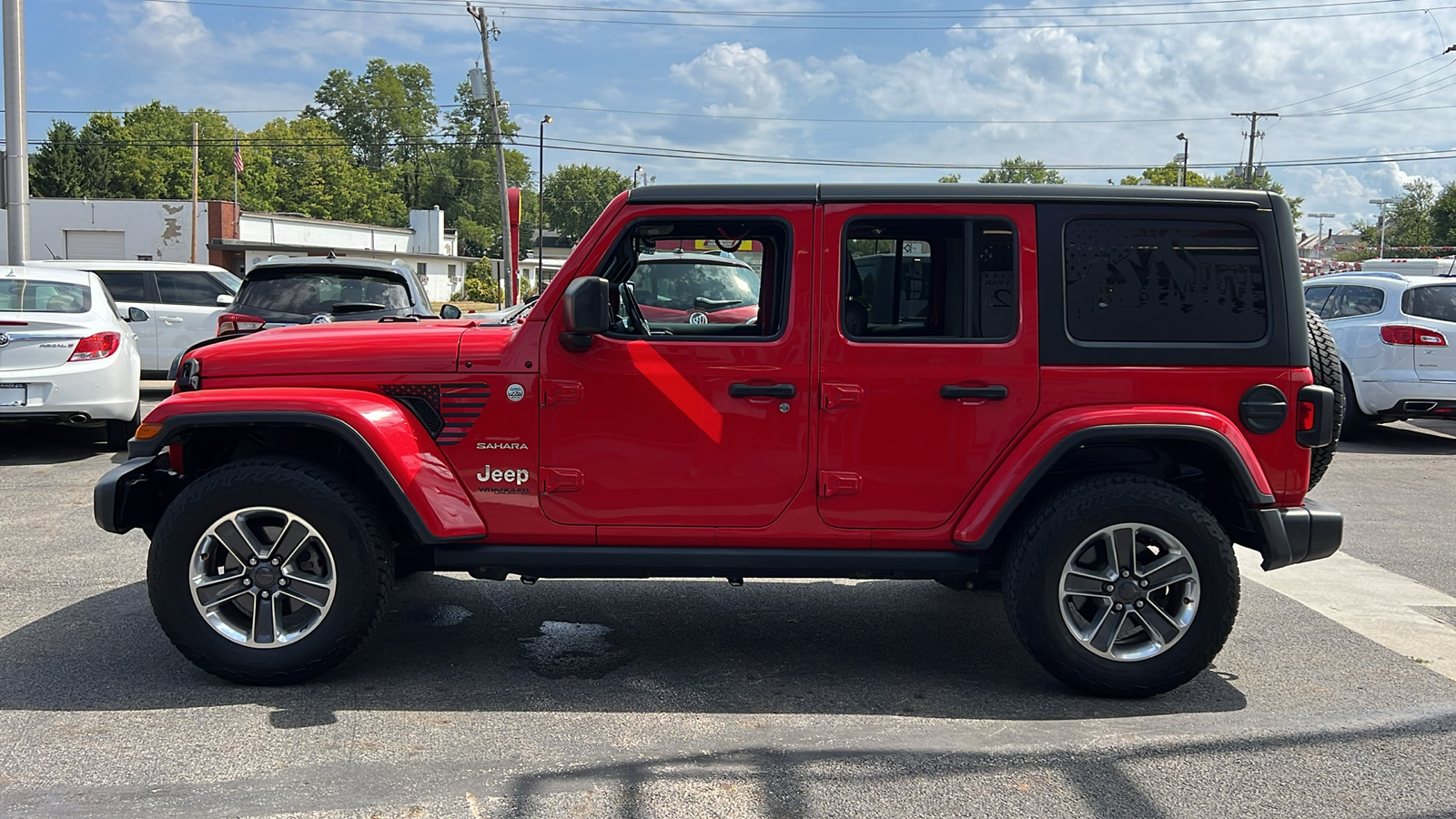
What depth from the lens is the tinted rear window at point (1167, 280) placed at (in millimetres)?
4383

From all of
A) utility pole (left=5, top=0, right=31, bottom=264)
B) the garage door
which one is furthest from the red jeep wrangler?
the garage door

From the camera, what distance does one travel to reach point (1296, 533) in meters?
4.37

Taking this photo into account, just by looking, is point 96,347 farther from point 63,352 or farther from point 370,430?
point 370,430

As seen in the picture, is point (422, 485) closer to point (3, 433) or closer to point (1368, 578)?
point (1368, 578)

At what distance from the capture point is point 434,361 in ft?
14.3

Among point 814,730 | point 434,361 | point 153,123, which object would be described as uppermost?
point 153,123

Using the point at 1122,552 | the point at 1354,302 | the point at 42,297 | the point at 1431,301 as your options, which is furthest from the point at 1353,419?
the point at 42,297

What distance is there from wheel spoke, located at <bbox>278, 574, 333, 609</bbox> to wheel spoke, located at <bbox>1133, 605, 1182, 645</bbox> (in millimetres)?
2989

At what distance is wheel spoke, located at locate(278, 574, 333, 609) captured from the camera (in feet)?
14.1

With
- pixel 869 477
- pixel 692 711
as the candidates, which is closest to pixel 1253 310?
Result: pixel 869 477

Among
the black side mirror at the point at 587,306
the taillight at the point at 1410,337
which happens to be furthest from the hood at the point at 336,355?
the taillight at the point at 1410,337

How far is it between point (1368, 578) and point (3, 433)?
36.7 feet

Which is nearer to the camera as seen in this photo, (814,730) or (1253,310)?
(814,730)

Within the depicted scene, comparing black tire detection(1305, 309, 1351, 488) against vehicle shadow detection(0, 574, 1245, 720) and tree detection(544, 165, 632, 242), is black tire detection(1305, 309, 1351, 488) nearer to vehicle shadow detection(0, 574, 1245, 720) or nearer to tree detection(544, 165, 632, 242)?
vehicle shadow detection(0, 574, 1245, 720)
